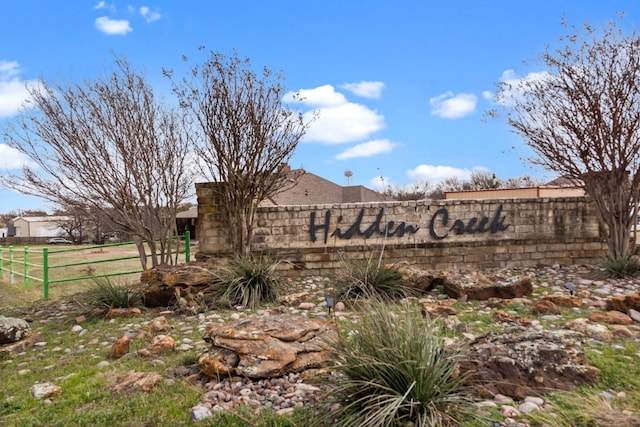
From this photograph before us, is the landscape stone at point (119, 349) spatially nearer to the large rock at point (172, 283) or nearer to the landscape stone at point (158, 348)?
the landscape stone at point (158, 348)

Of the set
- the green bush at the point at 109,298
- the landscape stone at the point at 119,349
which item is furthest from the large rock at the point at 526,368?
the green bush at the point at 109,298

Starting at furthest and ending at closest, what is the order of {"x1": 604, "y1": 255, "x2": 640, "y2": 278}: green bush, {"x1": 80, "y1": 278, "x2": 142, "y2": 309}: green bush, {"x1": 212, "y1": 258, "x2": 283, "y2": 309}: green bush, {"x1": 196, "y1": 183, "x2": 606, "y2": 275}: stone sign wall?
{"x1": 196, "y1": 183, "x2": 606, "y2": 275}: stone sign wall, {"x1": 604, "y1": 255, "x2": 640, "y2": 278}: green bush, {"x1": 212, "y1": 258, "x2": 283, "y2": 309}: green bush, {"x1": 80, "y1": 278, "x2": 142, "y2": 309}: green bush

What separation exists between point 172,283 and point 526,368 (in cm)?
569

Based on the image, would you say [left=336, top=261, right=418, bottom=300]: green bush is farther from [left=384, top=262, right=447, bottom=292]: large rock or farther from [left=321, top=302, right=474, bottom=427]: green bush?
[left=321, top=302, right=474, bottom=427]: green bush

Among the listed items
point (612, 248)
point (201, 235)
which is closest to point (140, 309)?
point (201, 235)

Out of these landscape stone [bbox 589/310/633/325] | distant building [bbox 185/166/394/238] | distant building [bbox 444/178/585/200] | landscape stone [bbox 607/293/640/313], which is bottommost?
landscape stone [bbox 589/310/633/325]

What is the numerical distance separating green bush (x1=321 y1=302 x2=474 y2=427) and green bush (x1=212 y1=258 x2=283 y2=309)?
4.14 meters

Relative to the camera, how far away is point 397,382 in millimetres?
2861

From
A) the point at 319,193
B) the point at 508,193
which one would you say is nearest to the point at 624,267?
the point at 508,193

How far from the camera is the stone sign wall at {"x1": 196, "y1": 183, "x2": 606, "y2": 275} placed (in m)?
9.95

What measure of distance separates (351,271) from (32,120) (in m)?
7.17

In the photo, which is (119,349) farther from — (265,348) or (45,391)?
(265,348)

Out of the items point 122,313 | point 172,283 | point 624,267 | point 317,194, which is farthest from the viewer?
point 317,194

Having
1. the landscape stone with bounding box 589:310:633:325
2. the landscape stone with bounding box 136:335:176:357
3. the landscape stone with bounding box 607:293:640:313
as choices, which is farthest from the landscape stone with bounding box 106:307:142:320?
the landscape stone with bounding box 607:293:640:313
